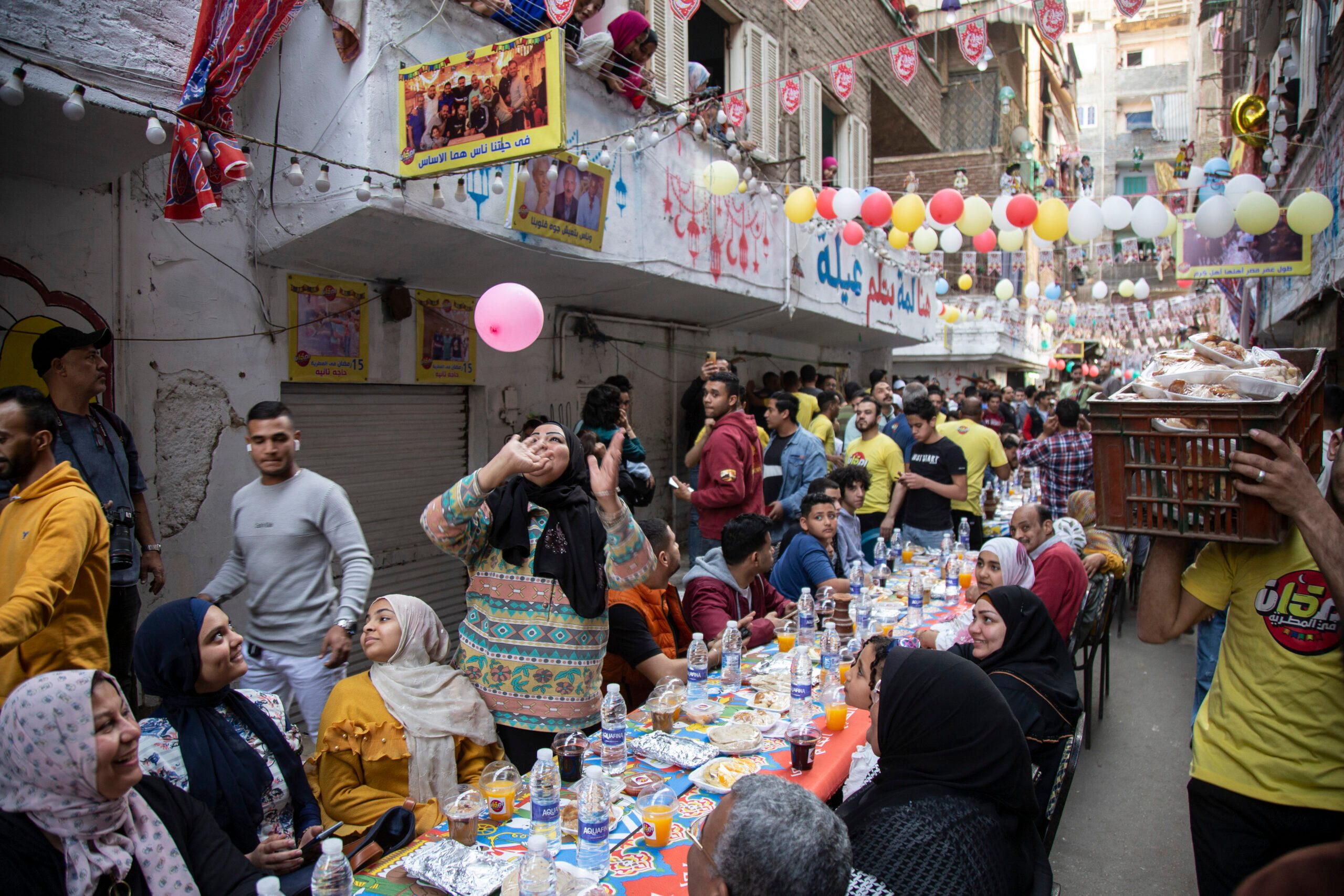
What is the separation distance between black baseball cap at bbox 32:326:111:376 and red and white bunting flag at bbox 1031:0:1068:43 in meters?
6.57

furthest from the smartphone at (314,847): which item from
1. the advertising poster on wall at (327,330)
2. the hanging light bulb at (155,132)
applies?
the advertising poster on wall at (327,330)

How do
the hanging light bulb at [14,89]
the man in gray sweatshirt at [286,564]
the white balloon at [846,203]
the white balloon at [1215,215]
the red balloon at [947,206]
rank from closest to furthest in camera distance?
1. the hanging light bulb at [14,89]
2. the man in gray sweatshirt at [286,564]
3. the white balloon at [1215,215]
4. the red balloon at [947,206]
5. the white balloon at [846,203]

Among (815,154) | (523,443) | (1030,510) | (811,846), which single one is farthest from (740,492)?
(815,154)

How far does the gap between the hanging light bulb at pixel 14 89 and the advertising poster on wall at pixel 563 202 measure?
2790 mm

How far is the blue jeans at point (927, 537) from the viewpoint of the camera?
7.26 meters

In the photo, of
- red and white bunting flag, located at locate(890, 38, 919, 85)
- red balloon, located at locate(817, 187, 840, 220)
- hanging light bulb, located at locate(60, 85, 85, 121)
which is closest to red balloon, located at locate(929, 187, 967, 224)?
red balloon, located at locate(817, 187, 840, 220)

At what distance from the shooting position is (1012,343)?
957 inches

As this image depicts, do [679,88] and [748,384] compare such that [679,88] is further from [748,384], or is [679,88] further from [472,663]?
[472,663]

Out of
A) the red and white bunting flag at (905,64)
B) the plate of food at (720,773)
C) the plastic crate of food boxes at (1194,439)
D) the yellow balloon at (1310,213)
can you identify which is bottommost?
the plate of food at (720,773)

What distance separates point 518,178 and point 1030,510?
160 inches

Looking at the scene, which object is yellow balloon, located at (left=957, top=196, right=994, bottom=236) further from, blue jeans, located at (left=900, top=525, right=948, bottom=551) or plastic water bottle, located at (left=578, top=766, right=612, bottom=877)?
plastic water bottle, located at (left=578, top=766, right=612, bottom=877)

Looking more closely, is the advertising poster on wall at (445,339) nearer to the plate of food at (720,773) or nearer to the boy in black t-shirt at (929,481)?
the boy in black t-shirt at (929,481)

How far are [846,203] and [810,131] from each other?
4301mm

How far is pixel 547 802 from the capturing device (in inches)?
95.5
